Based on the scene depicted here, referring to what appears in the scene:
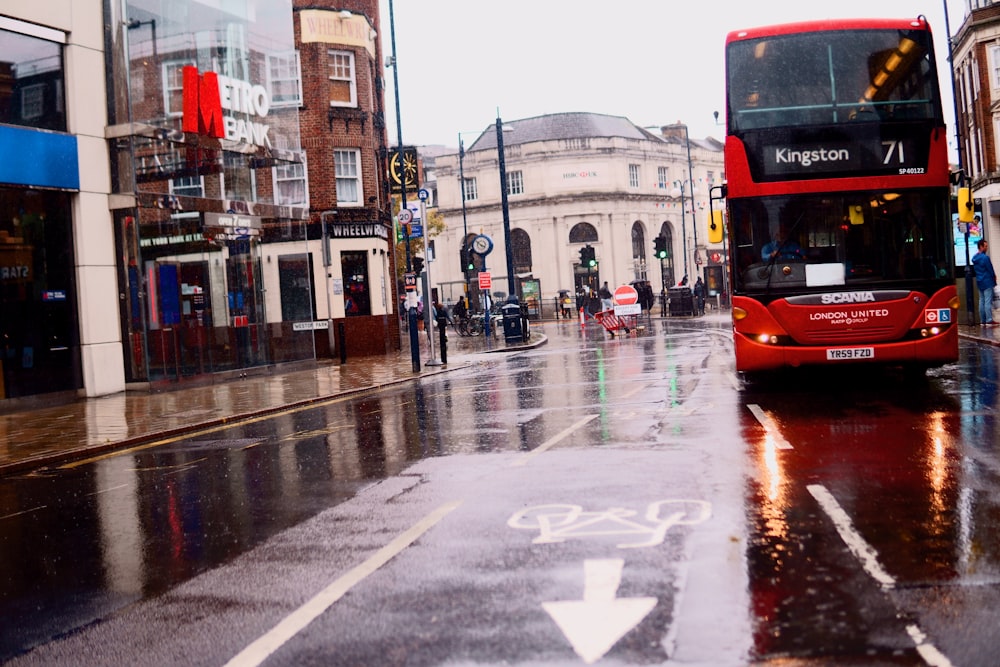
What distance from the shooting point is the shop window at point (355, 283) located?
34.8 meters

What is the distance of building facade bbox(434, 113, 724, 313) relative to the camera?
3159 inches

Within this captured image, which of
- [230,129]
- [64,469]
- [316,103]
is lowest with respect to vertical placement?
[64,469]

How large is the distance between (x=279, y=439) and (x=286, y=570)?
7.02m

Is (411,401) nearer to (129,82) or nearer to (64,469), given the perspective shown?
(64,469)

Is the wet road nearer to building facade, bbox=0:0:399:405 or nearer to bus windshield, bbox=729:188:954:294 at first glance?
bus windshield, bbox=729:188:954:294

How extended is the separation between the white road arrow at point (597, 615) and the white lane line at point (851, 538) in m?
1.15

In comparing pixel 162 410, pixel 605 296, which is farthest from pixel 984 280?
pixel 605 296

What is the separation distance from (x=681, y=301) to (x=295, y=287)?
3081 centimetres

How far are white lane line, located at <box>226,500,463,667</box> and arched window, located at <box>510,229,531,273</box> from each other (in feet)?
246

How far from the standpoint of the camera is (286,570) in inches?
242

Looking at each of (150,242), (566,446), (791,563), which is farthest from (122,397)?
(791,563)

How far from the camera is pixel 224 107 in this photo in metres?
24.4

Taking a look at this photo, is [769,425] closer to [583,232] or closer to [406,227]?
[406,227]

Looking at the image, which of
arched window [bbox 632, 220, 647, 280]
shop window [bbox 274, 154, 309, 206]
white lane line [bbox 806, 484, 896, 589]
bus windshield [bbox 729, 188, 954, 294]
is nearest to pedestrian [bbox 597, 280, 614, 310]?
shop window [bbox 274, 154, 309, 206]
